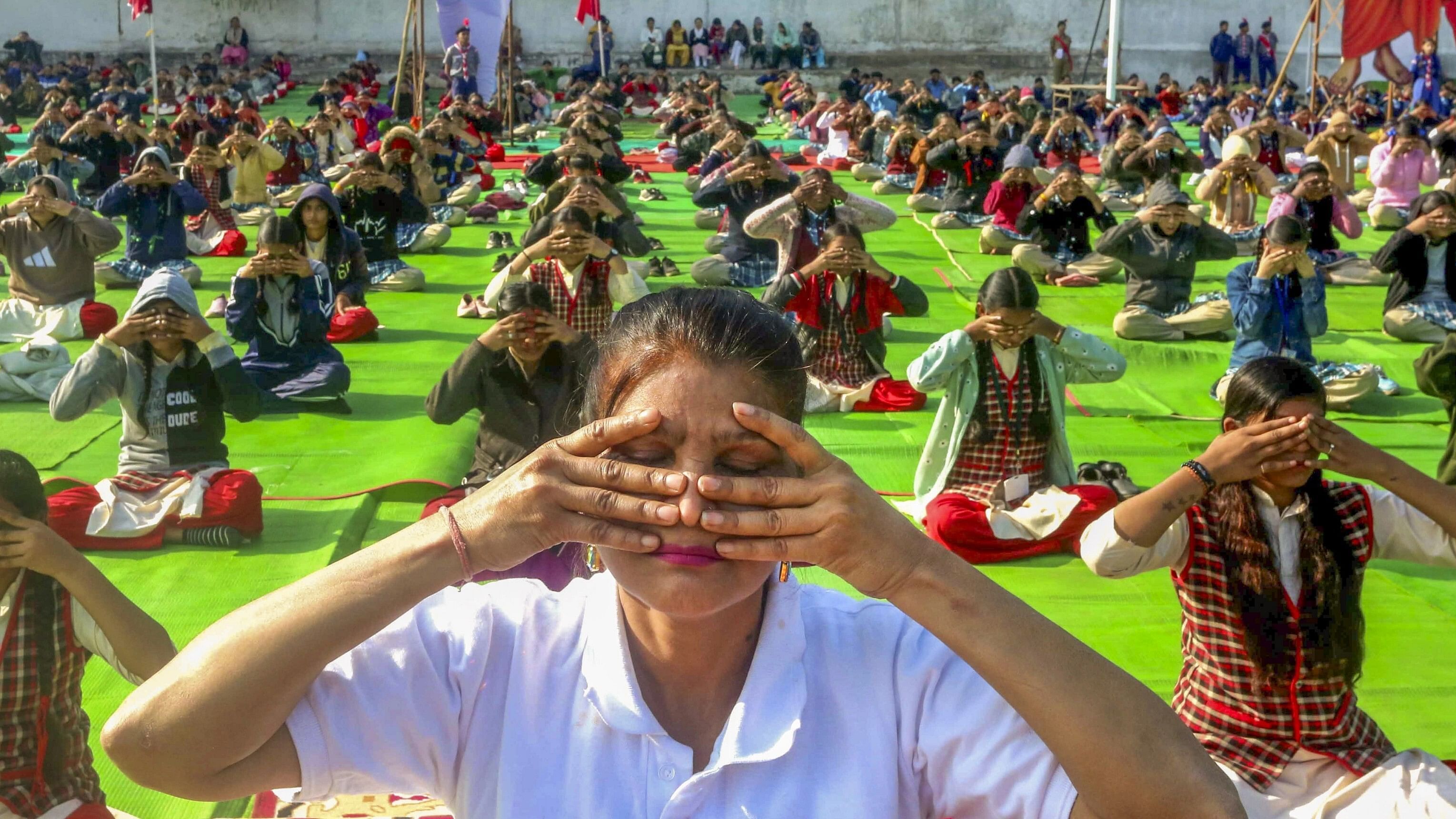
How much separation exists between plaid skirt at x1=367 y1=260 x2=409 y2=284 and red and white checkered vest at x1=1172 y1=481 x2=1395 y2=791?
6842 mm

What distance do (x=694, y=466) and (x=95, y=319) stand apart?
6951mm

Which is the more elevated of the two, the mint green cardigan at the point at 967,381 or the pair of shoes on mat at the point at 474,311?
the mint green cardigan at the point at 967,381

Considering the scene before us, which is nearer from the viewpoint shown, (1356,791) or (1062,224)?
(1356,791)

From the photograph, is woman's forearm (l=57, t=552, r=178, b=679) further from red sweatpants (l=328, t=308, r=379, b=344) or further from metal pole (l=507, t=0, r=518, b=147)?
metal pole (l=507, t=0, r=518, b=147)

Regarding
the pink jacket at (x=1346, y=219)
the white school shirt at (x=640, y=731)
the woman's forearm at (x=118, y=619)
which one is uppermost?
the white school shirt at (x=640, y=731)

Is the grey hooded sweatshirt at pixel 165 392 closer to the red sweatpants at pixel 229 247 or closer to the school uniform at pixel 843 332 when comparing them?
the school uniform at pixel 843 332

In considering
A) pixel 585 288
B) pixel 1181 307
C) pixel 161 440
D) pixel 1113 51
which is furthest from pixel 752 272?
pixel 1113 51

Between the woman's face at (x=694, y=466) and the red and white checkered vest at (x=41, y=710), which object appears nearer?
the woman's face at (x=694, y=466)

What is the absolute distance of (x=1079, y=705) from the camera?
46.7 inches

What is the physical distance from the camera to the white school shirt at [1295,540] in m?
2.71

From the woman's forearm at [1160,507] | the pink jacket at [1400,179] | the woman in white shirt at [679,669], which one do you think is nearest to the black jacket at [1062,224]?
the pink jacket at [1400,179]

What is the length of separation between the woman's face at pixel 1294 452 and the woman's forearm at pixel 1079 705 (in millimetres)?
1566

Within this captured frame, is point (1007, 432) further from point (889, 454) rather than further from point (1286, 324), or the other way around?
point (1286, 324)

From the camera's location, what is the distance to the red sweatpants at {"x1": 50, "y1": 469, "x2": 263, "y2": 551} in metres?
4.57
